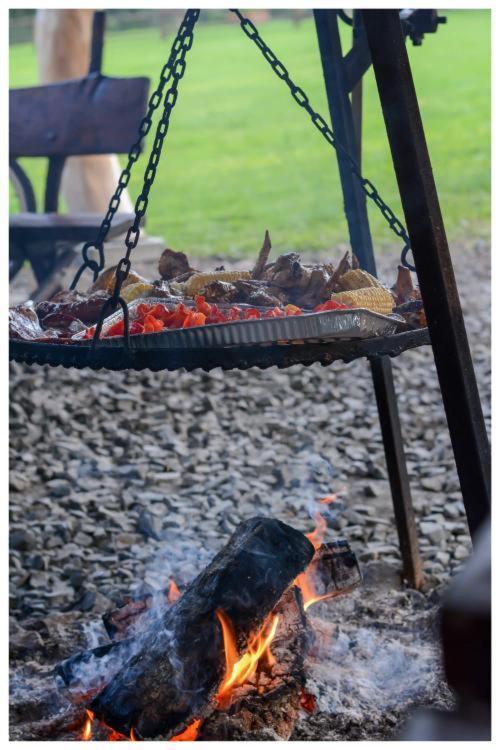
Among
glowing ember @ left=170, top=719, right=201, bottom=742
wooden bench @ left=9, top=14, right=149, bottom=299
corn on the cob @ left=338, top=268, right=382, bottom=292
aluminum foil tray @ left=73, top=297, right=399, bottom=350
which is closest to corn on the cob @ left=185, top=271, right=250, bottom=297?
corn on the cob @ left=338, top=268, right=382, bottom=292

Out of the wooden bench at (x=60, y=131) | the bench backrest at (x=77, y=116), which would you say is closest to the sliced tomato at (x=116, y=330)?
the wooden bench at (x=60, y=131)

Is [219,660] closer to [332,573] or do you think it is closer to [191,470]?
[332,573]

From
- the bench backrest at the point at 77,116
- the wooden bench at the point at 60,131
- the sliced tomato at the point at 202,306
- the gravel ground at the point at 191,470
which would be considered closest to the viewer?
the sliced tomato at the point at 202,306

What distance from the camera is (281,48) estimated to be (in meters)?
16.6

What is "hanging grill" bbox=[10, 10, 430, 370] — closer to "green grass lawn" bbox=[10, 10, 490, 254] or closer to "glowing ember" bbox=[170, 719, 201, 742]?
"glowing ember" bbox=[170, 719, 201, 742]

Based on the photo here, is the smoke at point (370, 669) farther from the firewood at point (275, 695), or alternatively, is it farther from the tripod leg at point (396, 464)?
Result: the tripod leg at point (396, 464)

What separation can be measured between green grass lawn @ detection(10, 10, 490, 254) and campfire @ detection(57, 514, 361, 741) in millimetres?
6459

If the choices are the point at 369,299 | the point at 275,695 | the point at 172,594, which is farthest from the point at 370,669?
the point at 369,299

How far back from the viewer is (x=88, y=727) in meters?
2.38

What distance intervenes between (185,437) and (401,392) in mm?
1354

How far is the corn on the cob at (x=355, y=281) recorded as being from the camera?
2.32m

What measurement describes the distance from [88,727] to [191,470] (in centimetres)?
200
